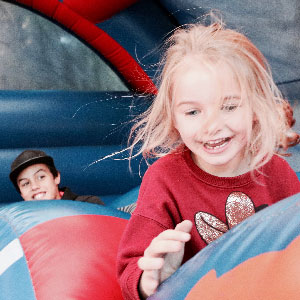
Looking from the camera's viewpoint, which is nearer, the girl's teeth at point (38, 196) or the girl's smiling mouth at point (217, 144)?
the girl's smiling mouth at point (217, 144)

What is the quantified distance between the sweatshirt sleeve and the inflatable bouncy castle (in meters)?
0.22

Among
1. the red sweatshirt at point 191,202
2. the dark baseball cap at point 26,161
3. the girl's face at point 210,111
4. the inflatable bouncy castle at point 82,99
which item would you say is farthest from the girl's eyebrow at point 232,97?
the dark baseball cap at point 26,161

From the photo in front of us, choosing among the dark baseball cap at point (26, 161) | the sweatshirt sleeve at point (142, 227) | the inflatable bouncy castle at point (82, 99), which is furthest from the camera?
the dark baseball cap at point (26, 161)

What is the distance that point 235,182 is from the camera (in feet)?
2.47

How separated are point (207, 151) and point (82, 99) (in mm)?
1252

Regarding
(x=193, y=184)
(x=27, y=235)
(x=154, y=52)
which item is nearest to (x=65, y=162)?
(x=154, y=52)

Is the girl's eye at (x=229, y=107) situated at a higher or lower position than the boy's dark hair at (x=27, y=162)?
lower

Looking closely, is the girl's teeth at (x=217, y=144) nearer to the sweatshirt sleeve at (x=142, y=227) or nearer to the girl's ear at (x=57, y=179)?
the sweatshirt sleeve at (x=142, y=227)

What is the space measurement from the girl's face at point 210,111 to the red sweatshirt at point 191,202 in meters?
0.05

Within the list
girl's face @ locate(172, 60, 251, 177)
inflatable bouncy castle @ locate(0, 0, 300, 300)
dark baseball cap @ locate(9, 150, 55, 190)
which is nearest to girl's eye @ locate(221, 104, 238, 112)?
girl's face @ locate(172, 60, 251, 177)

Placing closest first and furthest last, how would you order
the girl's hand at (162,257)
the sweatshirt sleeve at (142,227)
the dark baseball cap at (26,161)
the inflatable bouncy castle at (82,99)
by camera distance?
the girl's hand at (162,257) → the sweatshirt sleeve at (142,227) → the inflatable bouncy castle at (82,99) → the dark baseball cap at (26,161)

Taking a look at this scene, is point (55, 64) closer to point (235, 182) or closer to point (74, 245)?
point (74, 245)

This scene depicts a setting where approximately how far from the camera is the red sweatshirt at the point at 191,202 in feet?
2.28

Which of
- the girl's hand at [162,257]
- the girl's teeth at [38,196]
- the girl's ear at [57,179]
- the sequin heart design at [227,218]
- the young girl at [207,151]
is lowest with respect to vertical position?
the girl's hand at [162,257]
